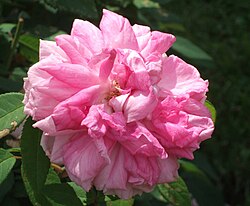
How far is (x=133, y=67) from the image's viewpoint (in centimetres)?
94

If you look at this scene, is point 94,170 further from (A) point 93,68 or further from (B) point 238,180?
(B) point 238,180

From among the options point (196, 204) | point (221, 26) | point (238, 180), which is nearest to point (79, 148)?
point (196, 204)

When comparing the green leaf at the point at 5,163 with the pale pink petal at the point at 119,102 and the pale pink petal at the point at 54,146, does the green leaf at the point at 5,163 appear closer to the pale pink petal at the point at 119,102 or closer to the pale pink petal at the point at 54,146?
the pale pink petal at the point at 54,146

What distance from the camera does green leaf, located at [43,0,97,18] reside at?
1386mm

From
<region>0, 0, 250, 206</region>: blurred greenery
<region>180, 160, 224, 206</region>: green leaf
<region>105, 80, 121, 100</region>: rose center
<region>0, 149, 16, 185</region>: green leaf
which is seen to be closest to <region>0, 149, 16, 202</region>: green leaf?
<region>0, 149, 16, 185</region>: green leaf

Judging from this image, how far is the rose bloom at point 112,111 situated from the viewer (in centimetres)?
91

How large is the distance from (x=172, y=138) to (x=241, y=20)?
11.6ft

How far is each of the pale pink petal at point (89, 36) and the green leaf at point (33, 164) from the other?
6.7 inches

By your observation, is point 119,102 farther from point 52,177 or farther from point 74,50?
point 52,177

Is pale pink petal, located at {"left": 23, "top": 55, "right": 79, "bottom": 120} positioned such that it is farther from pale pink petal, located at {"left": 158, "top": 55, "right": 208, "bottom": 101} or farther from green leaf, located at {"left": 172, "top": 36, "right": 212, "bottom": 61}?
green leaf, located at {"left": 172, "top": 36, "right": 212, "bottom": 61}

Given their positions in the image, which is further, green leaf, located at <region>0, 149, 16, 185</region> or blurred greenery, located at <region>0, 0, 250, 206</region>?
blurred greenery, located at <region>0, 0, 250, 206</region>

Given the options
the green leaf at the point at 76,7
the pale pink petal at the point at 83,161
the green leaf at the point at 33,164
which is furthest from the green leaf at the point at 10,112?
the green leaf at the point at 76,7

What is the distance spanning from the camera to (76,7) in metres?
1.40

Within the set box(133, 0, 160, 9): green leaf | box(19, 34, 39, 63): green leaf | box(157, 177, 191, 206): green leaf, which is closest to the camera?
box(157, 177, 191, 206): green leaf
